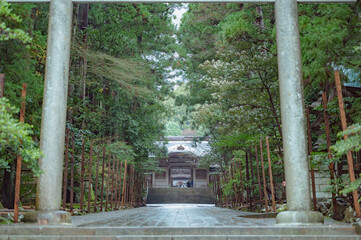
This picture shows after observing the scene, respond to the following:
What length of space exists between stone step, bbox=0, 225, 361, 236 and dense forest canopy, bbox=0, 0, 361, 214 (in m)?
0.84

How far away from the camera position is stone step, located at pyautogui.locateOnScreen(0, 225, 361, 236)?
159 inches

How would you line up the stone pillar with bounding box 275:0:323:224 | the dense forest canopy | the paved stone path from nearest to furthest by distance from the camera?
1. the stone pillar with bounding box 275:0:323:224
2. the paved stone path
3. the dense forest canopy

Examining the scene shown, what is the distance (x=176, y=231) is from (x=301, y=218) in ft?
5.39

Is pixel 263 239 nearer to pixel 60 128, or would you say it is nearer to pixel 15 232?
pixel 15 232

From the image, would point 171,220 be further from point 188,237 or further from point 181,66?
point 181,66

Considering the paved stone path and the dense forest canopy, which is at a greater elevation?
the dense forest canopy

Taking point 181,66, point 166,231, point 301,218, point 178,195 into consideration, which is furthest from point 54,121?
point 178,195

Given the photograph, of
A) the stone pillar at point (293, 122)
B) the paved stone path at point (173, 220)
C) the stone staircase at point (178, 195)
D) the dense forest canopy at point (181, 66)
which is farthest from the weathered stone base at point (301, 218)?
the stone staircase at point (178, 195)

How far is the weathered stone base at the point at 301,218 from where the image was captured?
462 centimetres

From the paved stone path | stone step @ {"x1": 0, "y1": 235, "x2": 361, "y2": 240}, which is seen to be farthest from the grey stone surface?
stone step @ {"x1": 0, "y1": 235, "x2": 361, "y2": 240}

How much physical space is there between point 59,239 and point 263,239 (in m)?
2.09

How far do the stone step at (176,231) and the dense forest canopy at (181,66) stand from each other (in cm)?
84

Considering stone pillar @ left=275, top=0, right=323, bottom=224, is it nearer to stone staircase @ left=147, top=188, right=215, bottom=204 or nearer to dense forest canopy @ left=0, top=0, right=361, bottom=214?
dense forest canopy @ left=0, top=0, right=361, bottom=214

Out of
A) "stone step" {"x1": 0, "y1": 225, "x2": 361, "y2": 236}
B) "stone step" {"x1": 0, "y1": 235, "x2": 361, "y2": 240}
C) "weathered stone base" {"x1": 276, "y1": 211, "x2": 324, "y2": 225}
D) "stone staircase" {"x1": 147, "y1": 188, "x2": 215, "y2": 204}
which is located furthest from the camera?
"stone staircase" {"x1": 147, "y1": 188, "x2": 215, "y2": 204}
